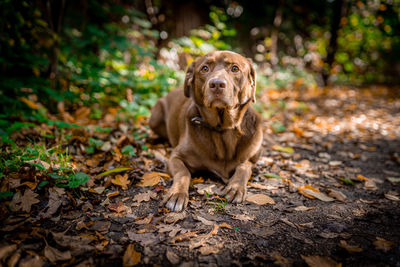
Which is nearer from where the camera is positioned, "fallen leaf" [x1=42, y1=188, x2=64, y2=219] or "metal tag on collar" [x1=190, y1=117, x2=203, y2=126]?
"fallen leaf" [x1=42, y1=188, x2=64, y2=219]

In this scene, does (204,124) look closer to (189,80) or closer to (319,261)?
(189,80)

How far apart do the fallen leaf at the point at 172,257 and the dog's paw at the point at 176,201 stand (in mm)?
490

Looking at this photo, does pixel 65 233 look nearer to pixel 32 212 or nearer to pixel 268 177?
pixel 32 212

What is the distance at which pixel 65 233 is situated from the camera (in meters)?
1.67

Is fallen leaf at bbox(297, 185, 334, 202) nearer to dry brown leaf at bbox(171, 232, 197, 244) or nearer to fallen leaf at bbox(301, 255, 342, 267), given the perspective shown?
fallen leaf at bbox(301, 255, 342, 267)

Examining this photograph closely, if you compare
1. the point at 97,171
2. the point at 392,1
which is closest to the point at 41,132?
the point at 97,171

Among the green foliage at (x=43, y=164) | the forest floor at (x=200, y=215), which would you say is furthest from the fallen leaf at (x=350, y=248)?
the green foliage at (x=43, y=164)

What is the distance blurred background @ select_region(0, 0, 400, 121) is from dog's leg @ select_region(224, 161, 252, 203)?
257cm

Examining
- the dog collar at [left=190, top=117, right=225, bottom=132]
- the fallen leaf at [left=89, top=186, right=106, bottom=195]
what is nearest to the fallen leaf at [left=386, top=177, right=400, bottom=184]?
the dog collar at [left=190, top=117, right=225, bottom=132]

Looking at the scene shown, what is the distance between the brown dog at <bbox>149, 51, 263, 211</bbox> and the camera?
237 cm

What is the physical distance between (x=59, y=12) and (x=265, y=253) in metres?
4.69

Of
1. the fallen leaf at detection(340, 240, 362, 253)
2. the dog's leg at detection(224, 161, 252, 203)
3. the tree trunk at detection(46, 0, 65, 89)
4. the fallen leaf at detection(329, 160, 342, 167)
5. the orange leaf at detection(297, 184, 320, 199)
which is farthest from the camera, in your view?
the tree trunk at detection(46, 0, 65, 89)

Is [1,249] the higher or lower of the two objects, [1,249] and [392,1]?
the lower

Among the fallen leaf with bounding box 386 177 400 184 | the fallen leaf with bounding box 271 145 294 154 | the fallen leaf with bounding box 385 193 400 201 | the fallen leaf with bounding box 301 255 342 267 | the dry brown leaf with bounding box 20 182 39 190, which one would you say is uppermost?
the dry brown leaf with bounding box 20 182 39 190
